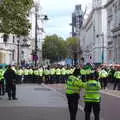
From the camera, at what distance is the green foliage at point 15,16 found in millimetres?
26969

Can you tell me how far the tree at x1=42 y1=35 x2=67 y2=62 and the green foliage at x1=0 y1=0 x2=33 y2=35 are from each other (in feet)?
428

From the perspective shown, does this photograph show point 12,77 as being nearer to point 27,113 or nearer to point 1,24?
point 1,24

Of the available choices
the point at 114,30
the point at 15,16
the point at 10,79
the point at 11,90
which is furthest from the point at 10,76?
the point at 114,30

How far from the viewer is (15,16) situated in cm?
2781

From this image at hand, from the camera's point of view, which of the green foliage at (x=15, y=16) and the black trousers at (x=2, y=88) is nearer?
the green foliage at (x=15, y=16)

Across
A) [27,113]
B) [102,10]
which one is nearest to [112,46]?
[102,10]

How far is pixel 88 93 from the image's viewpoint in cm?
1531

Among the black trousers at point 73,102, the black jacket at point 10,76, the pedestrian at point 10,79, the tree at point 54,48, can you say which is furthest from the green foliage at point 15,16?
the tree at point 54,48

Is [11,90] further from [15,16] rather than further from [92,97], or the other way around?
[92,97]

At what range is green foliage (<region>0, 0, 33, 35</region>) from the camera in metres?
27.0

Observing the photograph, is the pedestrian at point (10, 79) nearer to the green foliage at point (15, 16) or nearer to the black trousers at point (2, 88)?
the black trousers at point (2, 88)

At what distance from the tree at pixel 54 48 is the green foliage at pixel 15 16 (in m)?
130

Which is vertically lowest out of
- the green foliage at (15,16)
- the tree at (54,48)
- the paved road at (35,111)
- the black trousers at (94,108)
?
the paved road at (35,111)

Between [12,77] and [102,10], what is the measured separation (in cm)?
9953
